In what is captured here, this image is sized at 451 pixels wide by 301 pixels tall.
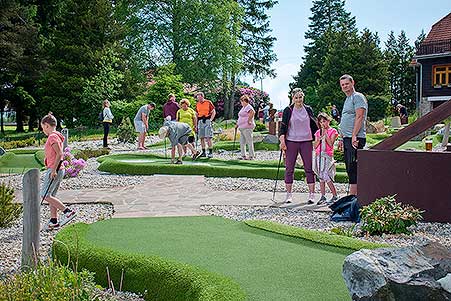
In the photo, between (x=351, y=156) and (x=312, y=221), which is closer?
(x=312, y=221)

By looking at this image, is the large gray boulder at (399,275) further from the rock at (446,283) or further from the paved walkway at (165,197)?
the paved walkway at (165,197)

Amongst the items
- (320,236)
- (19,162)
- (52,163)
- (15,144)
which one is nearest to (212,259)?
(320,236)

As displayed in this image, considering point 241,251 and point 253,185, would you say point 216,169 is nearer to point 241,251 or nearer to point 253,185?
point 253,185

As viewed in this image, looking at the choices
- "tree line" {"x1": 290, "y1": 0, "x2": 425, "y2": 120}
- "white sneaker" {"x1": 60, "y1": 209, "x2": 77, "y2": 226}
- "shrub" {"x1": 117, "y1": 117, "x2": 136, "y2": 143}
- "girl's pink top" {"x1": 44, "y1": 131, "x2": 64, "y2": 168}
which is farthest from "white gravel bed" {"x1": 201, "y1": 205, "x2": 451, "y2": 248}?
"tree line" {"x1": 290, "y1": 0, "x2": 425, "y2": 120}

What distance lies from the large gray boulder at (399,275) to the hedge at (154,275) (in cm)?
100

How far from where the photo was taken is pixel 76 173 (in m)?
12.9

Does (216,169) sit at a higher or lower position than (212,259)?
higher

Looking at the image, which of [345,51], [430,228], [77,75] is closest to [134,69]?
[77,75]

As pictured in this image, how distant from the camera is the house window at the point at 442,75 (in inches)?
1384

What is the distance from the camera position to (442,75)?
35.3m

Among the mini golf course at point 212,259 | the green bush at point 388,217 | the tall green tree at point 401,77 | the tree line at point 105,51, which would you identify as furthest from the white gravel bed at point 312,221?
the tall green tree at point 401,77

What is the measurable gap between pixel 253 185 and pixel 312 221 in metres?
3.59

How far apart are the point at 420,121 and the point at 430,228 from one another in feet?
4.80

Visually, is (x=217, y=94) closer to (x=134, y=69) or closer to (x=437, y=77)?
(x=134, y=69)
